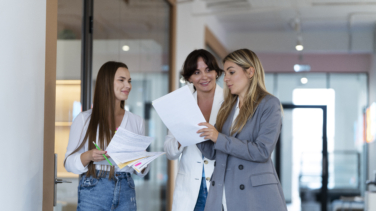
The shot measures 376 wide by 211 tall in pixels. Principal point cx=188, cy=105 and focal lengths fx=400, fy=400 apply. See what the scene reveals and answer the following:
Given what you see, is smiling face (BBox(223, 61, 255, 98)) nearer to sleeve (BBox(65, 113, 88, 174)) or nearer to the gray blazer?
the gray blazer

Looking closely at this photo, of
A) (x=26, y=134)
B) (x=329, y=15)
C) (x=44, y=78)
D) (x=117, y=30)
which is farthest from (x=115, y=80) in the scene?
(x=329, y=15)

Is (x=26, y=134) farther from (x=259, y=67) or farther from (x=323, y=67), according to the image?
(x=323, y=67)

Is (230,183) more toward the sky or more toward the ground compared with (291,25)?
more toward the ground

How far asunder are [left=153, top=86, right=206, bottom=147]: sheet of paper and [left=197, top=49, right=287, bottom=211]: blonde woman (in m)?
0.06

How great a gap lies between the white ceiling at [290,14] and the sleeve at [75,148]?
4015 millimetres

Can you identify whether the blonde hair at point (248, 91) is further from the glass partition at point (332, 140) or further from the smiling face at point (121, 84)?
the glass partition at point (332, 140)

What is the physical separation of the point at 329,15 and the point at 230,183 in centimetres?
603

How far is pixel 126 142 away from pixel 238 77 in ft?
2.13

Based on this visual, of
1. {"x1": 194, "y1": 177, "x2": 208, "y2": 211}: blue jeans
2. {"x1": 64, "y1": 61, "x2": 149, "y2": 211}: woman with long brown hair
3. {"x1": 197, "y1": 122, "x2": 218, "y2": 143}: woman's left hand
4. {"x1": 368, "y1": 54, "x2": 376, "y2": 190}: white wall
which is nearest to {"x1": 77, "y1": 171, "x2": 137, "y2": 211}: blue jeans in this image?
{"x1": 64, "y1": 61, "x2": 149, "y2": 211}: woman with long brown hair

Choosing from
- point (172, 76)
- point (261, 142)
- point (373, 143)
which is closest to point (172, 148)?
point (261, 142)

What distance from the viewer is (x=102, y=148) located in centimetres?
209

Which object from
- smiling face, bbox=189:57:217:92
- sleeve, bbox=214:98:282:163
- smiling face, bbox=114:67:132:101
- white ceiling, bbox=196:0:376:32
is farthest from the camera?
white ceiling, bbox=196:0:376:32

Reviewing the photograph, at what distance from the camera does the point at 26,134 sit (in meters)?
2.02

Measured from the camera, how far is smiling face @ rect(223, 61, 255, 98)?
6.63 ft
